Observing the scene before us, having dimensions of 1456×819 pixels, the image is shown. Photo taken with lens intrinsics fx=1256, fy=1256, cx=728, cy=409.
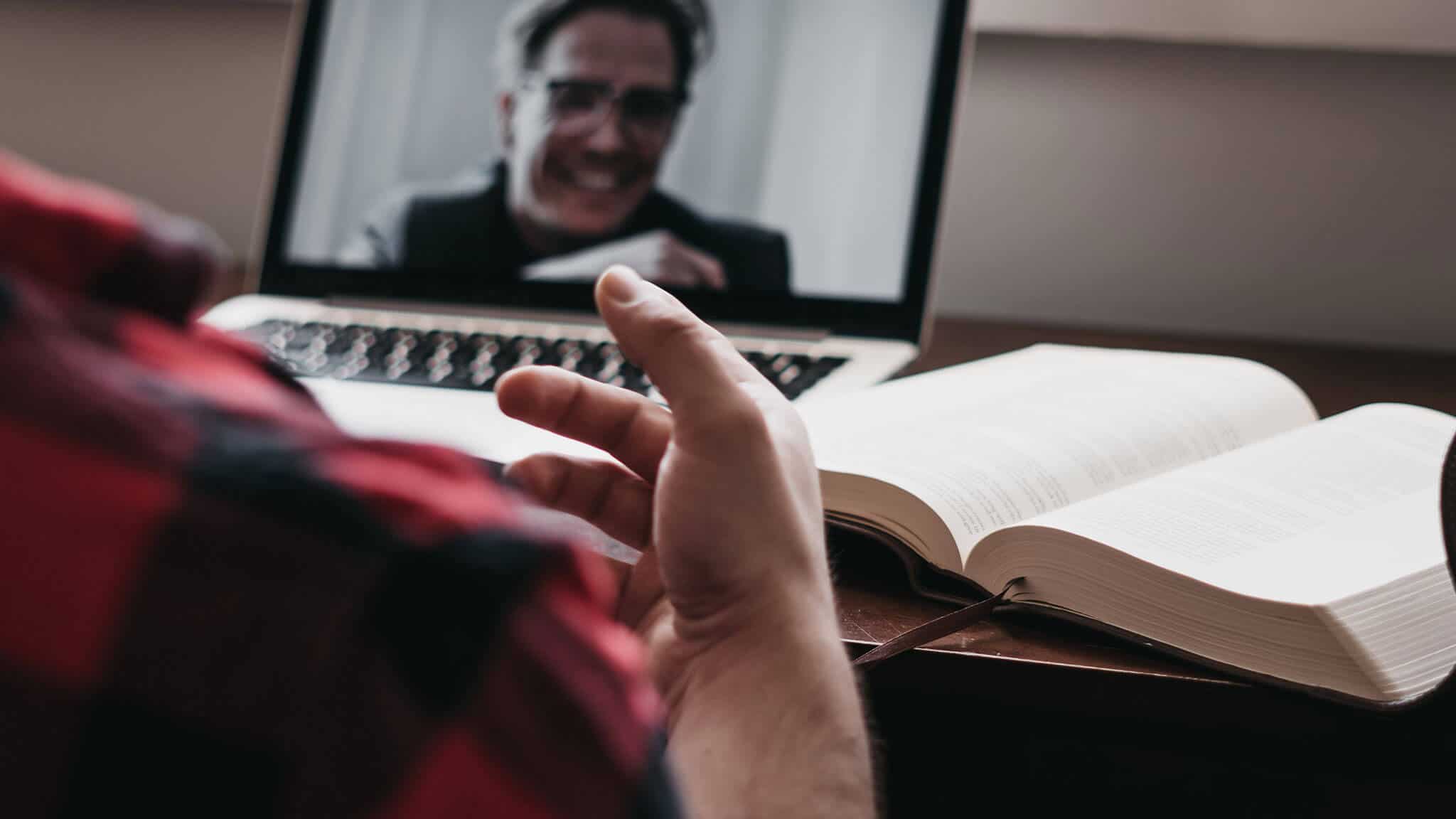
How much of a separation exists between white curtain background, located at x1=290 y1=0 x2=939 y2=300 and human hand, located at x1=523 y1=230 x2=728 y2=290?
0.12 ft

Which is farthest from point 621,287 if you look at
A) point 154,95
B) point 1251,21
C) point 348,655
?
point 154,95

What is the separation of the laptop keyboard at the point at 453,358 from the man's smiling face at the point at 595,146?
134 millimetres

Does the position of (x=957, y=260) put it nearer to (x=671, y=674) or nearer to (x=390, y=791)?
(x=671, y=674)

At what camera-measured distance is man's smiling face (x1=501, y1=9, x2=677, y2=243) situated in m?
0.90

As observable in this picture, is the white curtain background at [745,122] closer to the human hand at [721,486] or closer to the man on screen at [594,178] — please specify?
the man on screen at [594,178]

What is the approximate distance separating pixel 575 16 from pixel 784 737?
69 cm

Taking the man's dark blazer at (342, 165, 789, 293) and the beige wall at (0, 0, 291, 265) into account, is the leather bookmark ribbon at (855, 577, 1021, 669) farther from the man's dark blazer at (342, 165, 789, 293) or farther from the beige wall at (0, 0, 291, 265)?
the beige wall at (0, 0, 291, 265)

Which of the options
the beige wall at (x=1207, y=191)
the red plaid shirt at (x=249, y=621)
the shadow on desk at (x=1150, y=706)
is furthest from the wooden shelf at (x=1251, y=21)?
the red plaid shirt at (x=249, y=621)

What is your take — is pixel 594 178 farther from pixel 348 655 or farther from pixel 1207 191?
pixel 348 655

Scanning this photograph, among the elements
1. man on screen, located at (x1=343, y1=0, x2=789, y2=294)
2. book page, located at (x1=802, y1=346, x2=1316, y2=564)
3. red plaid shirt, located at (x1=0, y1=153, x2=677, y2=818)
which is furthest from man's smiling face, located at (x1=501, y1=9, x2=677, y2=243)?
red plaid shirt, located at (x1=0, y1=153, x2=677, y2=818)

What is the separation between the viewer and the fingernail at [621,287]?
0.40 m

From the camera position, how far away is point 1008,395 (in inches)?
25.8

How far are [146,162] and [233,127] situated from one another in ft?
0.32

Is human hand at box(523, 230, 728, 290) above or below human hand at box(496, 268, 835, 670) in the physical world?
above
